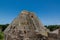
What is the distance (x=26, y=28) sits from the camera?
10.2 metres

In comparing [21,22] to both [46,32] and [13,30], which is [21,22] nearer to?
[13,30]

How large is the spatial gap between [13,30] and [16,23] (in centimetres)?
33

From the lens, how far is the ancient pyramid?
10.1 metres

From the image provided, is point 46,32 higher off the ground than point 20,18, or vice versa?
point 20,18

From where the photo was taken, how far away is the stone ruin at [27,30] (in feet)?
33.1

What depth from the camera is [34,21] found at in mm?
10422

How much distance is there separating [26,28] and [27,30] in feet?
0.35

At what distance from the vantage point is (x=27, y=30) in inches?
400

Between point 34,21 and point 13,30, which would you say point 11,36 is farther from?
point 34,21

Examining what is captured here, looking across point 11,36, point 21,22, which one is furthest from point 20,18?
point 11,36

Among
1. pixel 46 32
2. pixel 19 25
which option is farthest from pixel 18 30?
pixel 46 32

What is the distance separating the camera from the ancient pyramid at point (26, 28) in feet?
33.2

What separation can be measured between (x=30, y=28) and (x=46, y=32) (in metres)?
0.71

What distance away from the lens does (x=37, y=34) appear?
1003cm
